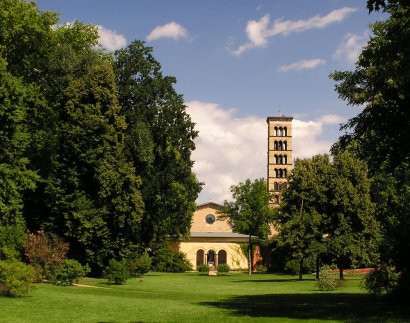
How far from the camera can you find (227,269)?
73625 mm

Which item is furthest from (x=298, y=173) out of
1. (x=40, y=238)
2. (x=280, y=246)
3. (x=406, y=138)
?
(x=406, y=138)

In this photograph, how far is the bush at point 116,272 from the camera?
3612 cm

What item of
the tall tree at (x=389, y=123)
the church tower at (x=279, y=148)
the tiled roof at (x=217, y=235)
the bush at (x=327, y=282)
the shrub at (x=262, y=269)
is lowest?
the shrub at (x=262, y=269)

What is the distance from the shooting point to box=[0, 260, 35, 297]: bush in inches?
861

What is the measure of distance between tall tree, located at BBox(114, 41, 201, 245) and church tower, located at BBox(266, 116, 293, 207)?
60953 millimetres

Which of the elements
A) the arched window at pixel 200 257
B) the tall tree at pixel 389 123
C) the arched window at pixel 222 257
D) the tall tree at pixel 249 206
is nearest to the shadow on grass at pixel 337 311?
the tall tree at pixel 389 123

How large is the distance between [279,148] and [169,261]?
135 ft

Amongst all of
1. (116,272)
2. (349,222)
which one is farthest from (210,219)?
Result: (116,272)

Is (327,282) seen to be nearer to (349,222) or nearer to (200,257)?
(349,222)

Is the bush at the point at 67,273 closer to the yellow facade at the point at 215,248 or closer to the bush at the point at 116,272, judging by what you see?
the bush at the point at 116,272

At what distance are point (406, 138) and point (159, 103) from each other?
89.3ft

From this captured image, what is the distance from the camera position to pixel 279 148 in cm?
10519

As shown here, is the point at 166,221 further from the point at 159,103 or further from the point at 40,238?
the point at 40,238

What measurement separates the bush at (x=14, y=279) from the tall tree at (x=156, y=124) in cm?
1945
